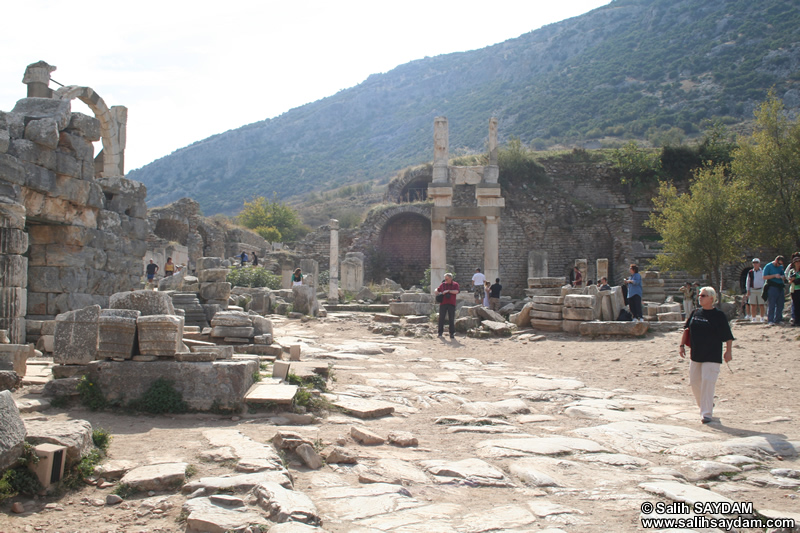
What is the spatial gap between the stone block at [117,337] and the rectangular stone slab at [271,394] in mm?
1127

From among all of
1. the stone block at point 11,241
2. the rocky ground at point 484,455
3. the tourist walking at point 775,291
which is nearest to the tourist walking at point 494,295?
the tourist walking at point 775,291

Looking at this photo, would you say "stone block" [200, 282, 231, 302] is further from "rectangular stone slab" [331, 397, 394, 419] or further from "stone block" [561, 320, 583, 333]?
"stone block" [561, 320, 583, 333]

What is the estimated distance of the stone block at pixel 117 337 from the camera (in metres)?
5.21

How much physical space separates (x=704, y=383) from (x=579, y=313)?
7.07 metres

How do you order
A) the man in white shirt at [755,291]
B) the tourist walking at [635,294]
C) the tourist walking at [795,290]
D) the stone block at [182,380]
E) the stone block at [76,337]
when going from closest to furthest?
1. the stone block at [182,380]
2. the stone block at [76,337]
3. the tourist walking at [795,290]
4. the man in white shirt at [755,291]
5. the tourist walking at [635,294]

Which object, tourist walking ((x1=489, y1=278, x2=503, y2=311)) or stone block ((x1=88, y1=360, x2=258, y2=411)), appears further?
tourist walking ((x1=489, y1=278, x2=503, y2=311))

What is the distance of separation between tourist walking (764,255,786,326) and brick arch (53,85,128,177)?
503 inches

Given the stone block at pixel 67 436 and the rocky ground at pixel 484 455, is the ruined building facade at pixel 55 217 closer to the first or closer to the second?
the rocky ground at pixel 484 455

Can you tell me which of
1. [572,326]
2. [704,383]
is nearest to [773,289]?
[572,326]

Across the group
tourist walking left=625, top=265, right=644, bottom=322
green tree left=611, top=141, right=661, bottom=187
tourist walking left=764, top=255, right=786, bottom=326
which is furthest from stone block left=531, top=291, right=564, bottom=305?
green tree left=611, top=141, right=661, bottom=187

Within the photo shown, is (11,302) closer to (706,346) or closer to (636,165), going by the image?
(706,346)

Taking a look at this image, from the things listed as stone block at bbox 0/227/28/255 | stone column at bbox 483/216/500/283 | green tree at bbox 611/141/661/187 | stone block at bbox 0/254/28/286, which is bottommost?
stone block at bbox 0/254/28/286

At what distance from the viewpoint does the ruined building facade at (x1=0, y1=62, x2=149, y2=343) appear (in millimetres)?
7184

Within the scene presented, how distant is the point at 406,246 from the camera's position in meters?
34.1
